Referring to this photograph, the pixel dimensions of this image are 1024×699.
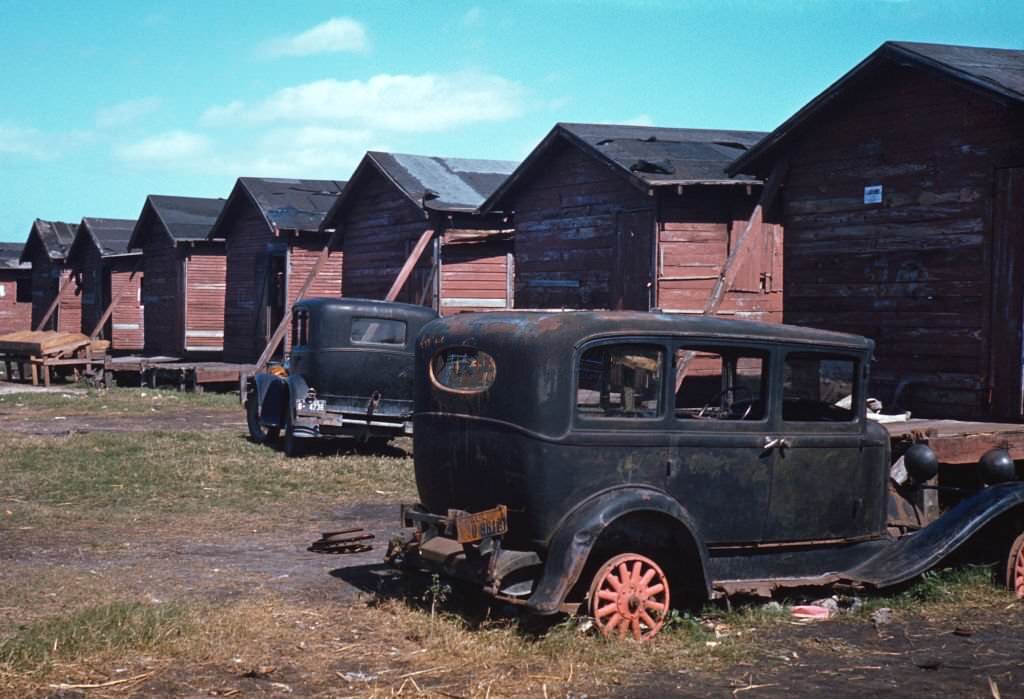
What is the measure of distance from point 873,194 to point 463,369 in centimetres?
899

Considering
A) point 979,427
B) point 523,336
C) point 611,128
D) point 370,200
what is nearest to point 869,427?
point 523,336

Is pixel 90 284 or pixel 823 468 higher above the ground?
pixel 90 284

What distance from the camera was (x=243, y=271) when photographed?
2978cm

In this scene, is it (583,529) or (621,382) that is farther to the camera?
(621,382)

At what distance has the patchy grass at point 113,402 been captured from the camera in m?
21.7

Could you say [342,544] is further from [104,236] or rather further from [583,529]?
[104,236]

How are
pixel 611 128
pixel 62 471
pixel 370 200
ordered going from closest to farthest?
pixel 62 471
pixel 611 128
pixel 370 200

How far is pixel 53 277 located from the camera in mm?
41562

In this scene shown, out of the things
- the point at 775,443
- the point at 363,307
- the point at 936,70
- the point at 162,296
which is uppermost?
the point at 936,70

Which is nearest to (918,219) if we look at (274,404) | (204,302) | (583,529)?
(274,404)

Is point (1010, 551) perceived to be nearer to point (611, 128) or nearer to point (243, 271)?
point (611, 128)

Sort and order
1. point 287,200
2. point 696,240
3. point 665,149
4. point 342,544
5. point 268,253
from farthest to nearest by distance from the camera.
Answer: point 287,200 < point 268,253 < point 665,149 < point 696,240 < point 342,544

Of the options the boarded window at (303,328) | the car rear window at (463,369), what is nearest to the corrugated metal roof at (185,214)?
the boarded window at (303,328)

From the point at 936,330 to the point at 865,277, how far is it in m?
1.28
